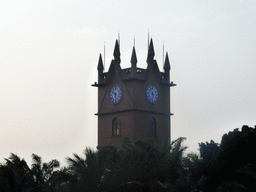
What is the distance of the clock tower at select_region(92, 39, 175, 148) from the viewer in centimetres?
8281

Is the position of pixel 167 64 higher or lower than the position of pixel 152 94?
higher

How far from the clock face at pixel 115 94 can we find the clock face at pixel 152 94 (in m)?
2.97

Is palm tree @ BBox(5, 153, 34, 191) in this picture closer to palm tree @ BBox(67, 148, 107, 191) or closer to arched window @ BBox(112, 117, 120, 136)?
palm tree @ BBox(67, 148, 107, 191)

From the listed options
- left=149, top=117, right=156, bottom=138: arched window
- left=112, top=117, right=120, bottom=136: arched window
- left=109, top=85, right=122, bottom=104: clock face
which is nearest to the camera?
left=109, top=85, right=122, bottom=104: clock face

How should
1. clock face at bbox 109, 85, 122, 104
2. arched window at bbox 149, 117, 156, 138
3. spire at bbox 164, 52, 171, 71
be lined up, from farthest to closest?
spire at bbox 164, 52, 171, 71 < arched window at bbox 149, 117, 156, 138 < clock face at bbox 109, 85, 122, 104

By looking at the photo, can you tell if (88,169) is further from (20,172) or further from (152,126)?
(152,126)

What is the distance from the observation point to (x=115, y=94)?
8450cm

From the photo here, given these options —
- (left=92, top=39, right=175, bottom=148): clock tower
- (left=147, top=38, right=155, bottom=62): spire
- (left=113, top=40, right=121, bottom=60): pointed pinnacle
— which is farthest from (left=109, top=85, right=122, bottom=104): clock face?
(left=147, top=38, right=155, bottom=62): spire

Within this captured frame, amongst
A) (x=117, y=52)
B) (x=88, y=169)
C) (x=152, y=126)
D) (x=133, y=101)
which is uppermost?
(x=117, y=52)

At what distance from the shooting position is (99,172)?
152 ft

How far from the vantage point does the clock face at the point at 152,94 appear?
84.4 m

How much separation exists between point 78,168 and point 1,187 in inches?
177

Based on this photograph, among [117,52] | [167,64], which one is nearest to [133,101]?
[117,52]

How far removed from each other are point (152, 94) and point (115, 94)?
395 centimetres
